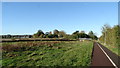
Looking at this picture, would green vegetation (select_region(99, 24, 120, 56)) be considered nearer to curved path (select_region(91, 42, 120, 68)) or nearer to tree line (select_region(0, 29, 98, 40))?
curved path (select_region(91, 42, 120, 68))

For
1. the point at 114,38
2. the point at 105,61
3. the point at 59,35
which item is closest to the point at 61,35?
the point at 59,35

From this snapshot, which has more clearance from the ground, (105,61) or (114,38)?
(114,38)

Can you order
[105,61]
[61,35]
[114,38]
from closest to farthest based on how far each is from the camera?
[105,61], [114,38], [61,35]

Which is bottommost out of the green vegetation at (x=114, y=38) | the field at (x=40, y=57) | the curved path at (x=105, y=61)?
the curved path at (x=105, y=61)

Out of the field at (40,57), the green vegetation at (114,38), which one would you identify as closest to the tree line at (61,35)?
the green vegetation at (114,38)

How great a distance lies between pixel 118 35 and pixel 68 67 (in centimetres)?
1568

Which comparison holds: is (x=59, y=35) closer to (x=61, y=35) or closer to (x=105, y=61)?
(x=61, y=35)

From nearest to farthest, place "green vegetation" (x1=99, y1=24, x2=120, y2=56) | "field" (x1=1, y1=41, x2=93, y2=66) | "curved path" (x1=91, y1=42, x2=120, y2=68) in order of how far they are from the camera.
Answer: "curved path" (x1=91, y1=42, x2=120, y2=68)
"field" (x1=1, y1=41, x2=93, y2=66)
"green vegetation" (x1=99, y1=24, x2=120, y2=56)

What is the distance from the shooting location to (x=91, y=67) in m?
9.13

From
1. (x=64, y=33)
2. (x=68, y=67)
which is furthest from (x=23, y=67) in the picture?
(x=64, y=33)

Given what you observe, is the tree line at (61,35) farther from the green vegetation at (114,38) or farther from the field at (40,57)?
the field at (40,57)

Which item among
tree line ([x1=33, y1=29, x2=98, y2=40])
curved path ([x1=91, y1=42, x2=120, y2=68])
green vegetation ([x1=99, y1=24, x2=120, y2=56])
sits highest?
tree line ([x1=33, y1=29, x2=98, y2=40])

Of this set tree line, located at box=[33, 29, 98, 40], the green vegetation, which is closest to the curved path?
the green vegetation

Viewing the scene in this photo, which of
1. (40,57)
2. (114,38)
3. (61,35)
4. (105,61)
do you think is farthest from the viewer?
(61,35)
